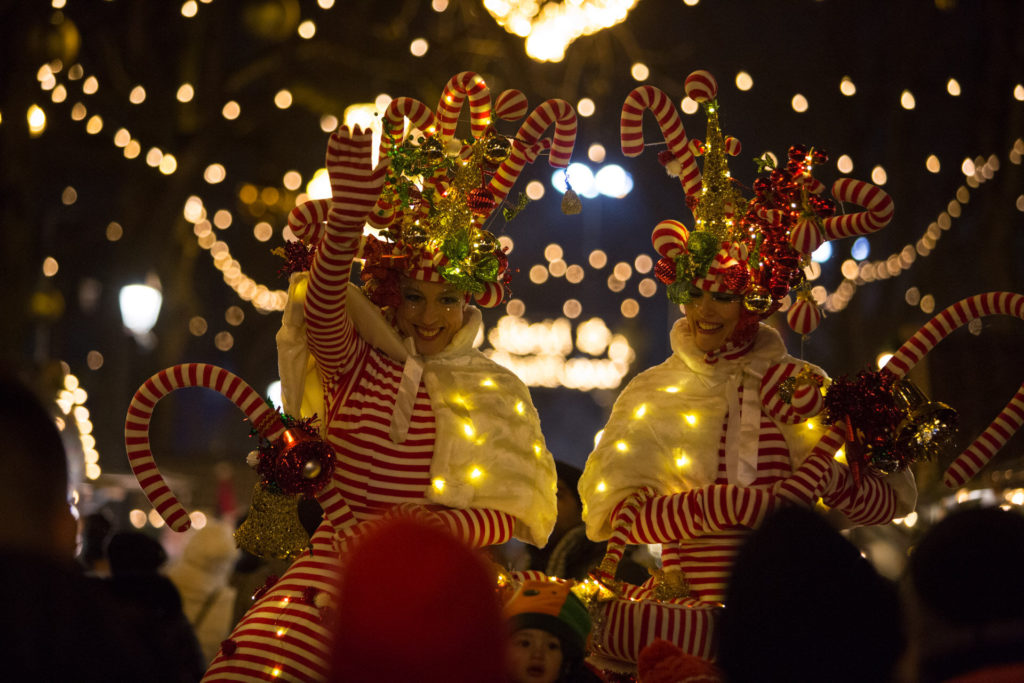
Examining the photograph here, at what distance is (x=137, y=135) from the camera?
29.0 feet

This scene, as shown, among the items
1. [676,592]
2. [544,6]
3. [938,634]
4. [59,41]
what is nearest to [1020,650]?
[938,634]

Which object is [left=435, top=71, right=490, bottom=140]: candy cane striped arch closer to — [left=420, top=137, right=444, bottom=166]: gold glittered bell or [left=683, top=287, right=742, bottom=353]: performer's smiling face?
[left=420, top=137, right=444, bottom=166]: gold glittered bell

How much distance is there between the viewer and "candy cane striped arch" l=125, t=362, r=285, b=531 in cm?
312

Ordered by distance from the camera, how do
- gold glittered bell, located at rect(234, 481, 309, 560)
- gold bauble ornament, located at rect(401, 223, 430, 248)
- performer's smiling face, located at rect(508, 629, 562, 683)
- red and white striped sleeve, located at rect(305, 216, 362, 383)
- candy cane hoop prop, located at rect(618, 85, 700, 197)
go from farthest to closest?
1. candy cane hoop prop, located at rect(618, 85, 700, 197)
2. gold bauble ornament, located at rect(401, 223, 430, 248)
3. gold glittered bell, located at rect(234, 481, 309, 560)
4. red and white striped sleeve, located at rect(305, 216, 362, 383)
5. performer's smiling face, located at rect(508, 629, 562, 683)

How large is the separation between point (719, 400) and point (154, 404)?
190 centimetres

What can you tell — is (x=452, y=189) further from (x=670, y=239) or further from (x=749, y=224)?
(x=749, y=224)

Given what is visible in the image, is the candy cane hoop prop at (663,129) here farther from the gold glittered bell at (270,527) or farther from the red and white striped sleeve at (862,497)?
the gold glittered bell at (270,527)

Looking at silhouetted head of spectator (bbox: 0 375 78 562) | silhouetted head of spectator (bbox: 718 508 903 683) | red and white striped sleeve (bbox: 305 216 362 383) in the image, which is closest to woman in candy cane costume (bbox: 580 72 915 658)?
red and white striped sleeve (bbox: 305 216 362 383)

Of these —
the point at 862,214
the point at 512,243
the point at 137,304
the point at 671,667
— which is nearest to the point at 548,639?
the point at 671,667

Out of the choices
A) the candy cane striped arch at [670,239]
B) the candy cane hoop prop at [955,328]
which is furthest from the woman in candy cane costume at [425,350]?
the candy cane hoop prop at [955,328]

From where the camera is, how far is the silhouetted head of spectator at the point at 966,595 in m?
1.91

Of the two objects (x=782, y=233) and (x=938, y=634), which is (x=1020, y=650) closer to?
(x=938, y=634)

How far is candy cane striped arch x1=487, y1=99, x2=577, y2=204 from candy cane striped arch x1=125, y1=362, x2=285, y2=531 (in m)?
1.14

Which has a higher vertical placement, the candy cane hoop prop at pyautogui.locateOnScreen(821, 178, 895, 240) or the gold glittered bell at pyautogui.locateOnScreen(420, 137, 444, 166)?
the candy cane hoop prop at pyautogui.locateOnScreen(821, 178, 895, 240)
